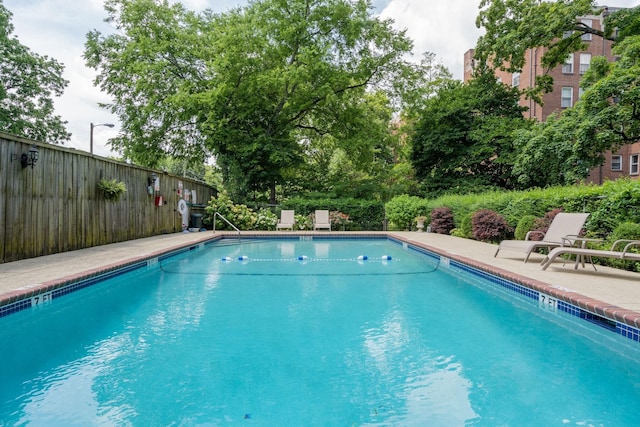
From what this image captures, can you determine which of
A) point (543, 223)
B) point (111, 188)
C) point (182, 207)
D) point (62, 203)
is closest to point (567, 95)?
point (543, 223)

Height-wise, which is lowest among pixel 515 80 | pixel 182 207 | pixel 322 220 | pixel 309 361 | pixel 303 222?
pixel 309 361

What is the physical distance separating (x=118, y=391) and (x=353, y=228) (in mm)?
14978

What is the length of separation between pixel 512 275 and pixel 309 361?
3533mm

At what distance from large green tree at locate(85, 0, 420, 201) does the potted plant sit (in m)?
8.55

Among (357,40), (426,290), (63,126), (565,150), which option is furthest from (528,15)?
(63,126)

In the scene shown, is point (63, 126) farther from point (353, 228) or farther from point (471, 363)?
point (471, 363)

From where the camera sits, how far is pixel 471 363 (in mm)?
3258

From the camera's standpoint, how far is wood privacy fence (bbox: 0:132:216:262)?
6371 millimetres

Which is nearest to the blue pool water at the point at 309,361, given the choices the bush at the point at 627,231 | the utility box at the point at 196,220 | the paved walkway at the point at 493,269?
the paved walkway at the point at 493,269

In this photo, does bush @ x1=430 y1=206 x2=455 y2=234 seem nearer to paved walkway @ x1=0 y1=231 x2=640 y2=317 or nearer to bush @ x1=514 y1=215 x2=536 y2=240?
bush @ x1=514 y1=215 x2=536 y2=240

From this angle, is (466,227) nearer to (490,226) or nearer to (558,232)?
(490,226)

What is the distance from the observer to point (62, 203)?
7637mm

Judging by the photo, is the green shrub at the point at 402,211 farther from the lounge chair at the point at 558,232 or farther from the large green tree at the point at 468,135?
the lounge chair at the point at 558,232

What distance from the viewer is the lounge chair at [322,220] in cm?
1597
